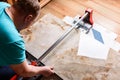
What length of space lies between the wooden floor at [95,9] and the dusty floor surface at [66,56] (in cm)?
25

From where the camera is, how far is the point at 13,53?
1.00 meters

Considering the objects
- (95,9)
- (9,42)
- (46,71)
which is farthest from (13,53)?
(95,9)

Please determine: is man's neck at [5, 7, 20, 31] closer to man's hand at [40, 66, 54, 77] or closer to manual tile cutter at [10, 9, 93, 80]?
man's hand at [40, 66, 54, 77]

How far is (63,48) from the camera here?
1.68 meters

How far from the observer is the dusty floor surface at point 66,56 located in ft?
4.98

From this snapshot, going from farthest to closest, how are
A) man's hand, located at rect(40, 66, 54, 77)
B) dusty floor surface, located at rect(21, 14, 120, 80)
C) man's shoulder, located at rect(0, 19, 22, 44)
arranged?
dusty floor surface, located at rect(21, 14, 120, 80) → man's hand, located at rect(40, 66, 54, 77) → man's shoulder, located at rect(0, 19, 22, 44)

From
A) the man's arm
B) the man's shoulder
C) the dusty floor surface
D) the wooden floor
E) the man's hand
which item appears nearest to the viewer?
the man's shoulder

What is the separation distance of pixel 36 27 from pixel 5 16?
2.66 ft

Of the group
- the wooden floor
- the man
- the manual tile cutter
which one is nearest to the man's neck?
the man

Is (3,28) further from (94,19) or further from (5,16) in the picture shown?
(94,19)

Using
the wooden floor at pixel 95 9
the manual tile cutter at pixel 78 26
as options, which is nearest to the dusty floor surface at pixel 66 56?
the manual tile cutter at pixel 78 26

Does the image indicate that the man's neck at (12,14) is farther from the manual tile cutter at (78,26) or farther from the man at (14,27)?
the manual tile cutter at (78,26)

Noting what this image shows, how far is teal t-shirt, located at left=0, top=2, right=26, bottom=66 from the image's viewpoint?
0.97m

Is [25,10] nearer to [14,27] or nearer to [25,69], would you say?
[14,27]
